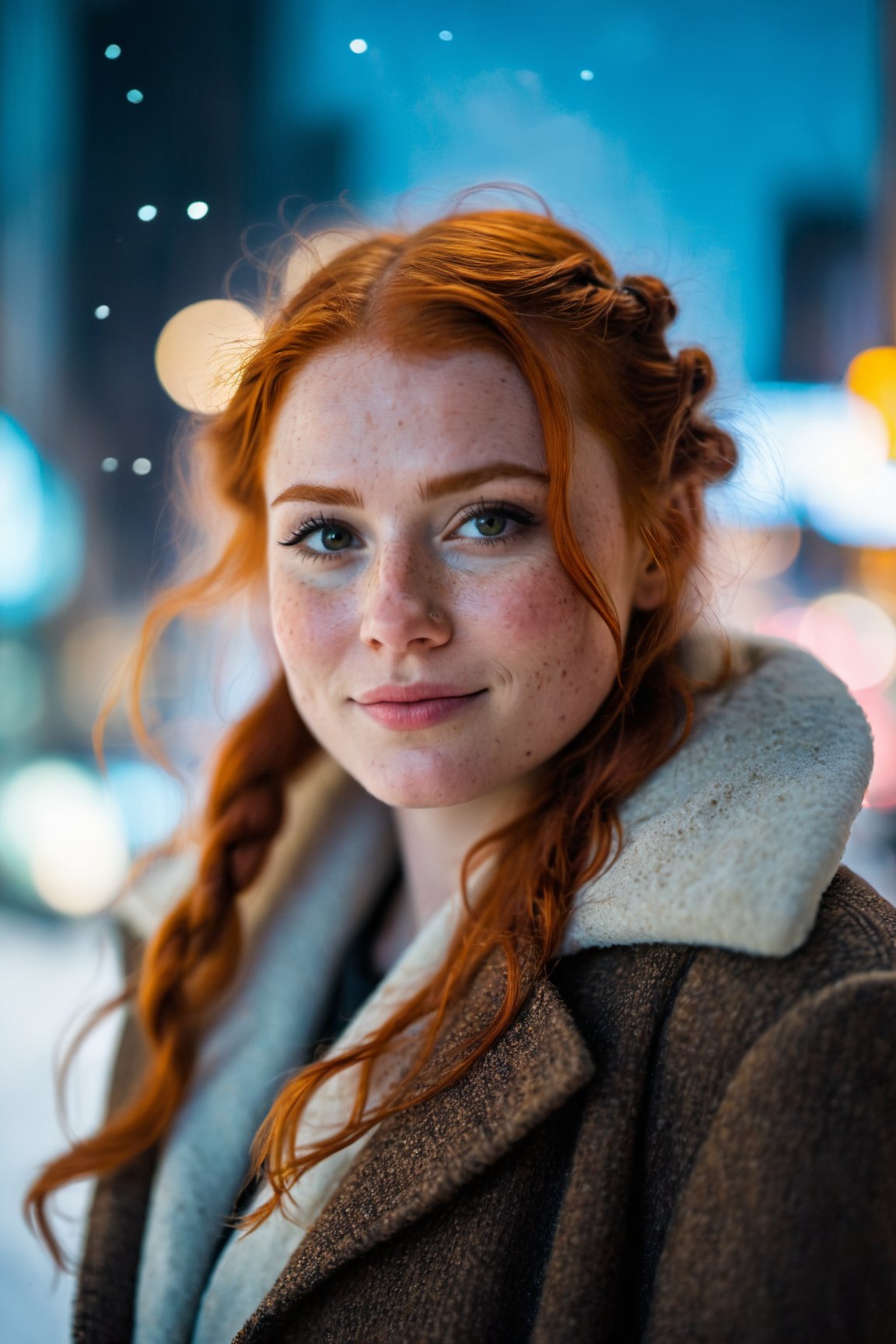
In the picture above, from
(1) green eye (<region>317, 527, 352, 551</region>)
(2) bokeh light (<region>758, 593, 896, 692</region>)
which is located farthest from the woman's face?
(2) bokeh light (<region>758, 593, 896, 692</region>)

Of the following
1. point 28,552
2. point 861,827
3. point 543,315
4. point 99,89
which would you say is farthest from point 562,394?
point 28,552

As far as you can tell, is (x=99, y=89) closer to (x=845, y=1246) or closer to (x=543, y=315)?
(x=543, y=315)

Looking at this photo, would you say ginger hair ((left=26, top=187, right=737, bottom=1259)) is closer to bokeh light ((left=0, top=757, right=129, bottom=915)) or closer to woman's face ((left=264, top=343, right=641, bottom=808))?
woman's face ((left=264, top=343, right=641, bottom=808))

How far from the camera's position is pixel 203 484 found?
39.3 inches

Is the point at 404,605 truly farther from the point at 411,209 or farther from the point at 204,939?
the point at 204,939

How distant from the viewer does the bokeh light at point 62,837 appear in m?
2.09

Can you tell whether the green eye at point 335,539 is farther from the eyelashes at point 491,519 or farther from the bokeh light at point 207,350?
the bokeh light at point 207,350

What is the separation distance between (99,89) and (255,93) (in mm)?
236

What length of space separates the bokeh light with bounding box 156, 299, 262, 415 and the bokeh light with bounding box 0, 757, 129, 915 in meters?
1.36

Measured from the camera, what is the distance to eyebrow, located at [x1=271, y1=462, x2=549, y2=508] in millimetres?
678

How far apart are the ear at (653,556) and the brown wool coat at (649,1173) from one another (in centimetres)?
29

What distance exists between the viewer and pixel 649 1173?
0.61 m

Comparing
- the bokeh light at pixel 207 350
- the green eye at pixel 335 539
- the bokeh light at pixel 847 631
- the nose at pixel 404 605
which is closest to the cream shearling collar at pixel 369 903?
the nose at pixel 404 605

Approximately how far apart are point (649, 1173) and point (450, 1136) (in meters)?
0.15
